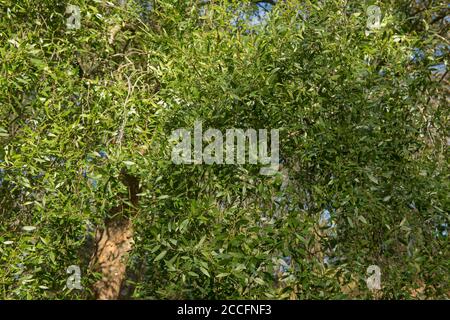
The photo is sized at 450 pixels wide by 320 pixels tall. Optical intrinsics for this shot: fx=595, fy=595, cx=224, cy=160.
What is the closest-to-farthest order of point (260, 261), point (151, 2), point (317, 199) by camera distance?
point (260, 261), point (317, 199), point (151, 2)

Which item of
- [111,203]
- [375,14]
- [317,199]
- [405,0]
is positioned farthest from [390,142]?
[405,0]

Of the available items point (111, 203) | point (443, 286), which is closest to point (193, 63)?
point (111, 203)

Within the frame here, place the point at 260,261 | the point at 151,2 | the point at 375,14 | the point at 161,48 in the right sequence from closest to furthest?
the point at 260,261 → the point at 375,14 → the point at 161,48 → the point at 151,2

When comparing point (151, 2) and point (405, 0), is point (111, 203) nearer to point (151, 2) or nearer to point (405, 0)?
point (151, 2)

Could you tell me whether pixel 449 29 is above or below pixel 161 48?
above

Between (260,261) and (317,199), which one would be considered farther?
(317,199)

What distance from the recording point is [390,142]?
4.42 meters

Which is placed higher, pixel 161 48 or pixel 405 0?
pixel 405 0

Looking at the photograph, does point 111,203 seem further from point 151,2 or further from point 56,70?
point 151,2

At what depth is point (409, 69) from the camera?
4.92 meters

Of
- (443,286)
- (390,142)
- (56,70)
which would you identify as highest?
(56,70)

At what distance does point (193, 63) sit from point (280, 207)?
1397 millimetres

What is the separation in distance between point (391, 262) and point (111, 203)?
2279mm

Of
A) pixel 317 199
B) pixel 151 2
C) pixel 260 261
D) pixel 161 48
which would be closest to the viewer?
pixel 260 261
